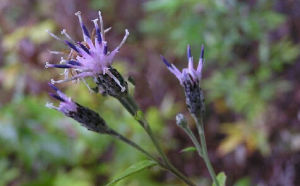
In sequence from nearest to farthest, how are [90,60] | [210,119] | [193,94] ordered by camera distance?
[90,60], [193,94], [210,119]

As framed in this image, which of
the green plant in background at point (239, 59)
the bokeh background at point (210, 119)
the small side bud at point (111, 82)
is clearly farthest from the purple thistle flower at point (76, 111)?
the green plant in background at point (239, 59)

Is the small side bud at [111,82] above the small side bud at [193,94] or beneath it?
above

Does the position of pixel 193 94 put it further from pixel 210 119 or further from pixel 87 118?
pixel 210 119

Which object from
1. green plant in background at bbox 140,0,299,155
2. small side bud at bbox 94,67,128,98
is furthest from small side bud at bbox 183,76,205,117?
green plant in background at bbox 140,0,299,155

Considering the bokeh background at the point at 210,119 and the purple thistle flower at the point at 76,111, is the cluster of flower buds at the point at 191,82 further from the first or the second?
the bokeh background at the point at 210,119

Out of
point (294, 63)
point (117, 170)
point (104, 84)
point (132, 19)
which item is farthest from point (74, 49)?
point (132, 19)

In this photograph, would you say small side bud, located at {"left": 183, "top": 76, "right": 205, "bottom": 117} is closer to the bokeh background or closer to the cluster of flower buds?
the cluster of flower buds

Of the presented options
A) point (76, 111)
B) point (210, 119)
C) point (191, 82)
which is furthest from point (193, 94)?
point (210, 119)

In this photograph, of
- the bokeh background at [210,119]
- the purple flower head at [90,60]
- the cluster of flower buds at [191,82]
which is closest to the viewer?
the purple flower head at [90,60]

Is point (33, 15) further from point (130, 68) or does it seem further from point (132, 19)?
point (130, 68)
